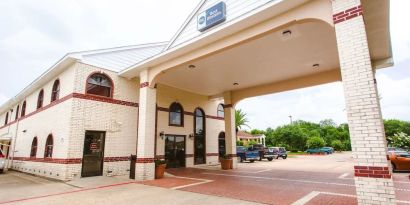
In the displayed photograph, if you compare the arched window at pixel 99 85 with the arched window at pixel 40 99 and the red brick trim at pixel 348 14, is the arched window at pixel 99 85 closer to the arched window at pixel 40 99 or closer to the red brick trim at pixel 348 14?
the arched window at pixel 40 99

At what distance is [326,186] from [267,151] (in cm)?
1525

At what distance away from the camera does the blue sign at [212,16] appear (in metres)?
8.44

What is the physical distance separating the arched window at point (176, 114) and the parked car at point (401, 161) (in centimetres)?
1267

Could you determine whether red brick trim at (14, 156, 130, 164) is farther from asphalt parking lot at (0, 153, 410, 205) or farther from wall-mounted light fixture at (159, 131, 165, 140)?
wall-mounted light fixture at (159, 131, 165, 140)

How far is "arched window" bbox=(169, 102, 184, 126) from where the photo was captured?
16.1 m

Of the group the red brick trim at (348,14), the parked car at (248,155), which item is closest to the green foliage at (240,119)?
the parked car at (248,155)

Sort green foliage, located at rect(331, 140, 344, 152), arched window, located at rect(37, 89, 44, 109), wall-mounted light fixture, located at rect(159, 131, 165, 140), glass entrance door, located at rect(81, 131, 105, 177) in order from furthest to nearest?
green foliage, located at rect(331, 140, 344, 152), wall-mounted light fixture, located at rect(159, 131, 165, 140), arched window, located at rect(37, 89, 44, 109), glass entrance door, located at rect(81, 131, 105, 177)

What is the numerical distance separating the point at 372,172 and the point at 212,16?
6.96 metres

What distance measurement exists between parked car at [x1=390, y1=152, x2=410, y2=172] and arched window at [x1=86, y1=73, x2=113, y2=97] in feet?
51.4

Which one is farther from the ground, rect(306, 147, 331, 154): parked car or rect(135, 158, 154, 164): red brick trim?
rect(135, 158, 154, 164): red brick trim

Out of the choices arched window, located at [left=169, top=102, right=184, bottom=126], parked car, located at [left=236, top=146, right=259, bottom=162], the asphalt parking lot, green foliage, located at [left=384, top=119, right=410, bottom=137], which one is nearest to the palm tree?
parked car, located at [left=236, top=146, right=259, bottom=162]

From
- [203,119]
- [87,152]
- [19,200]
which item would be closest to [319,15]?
[19,200]

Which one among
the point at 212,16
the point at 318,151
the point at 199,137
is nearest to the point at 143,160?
the point at 212,16

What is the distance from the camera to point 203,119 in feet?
61.1
